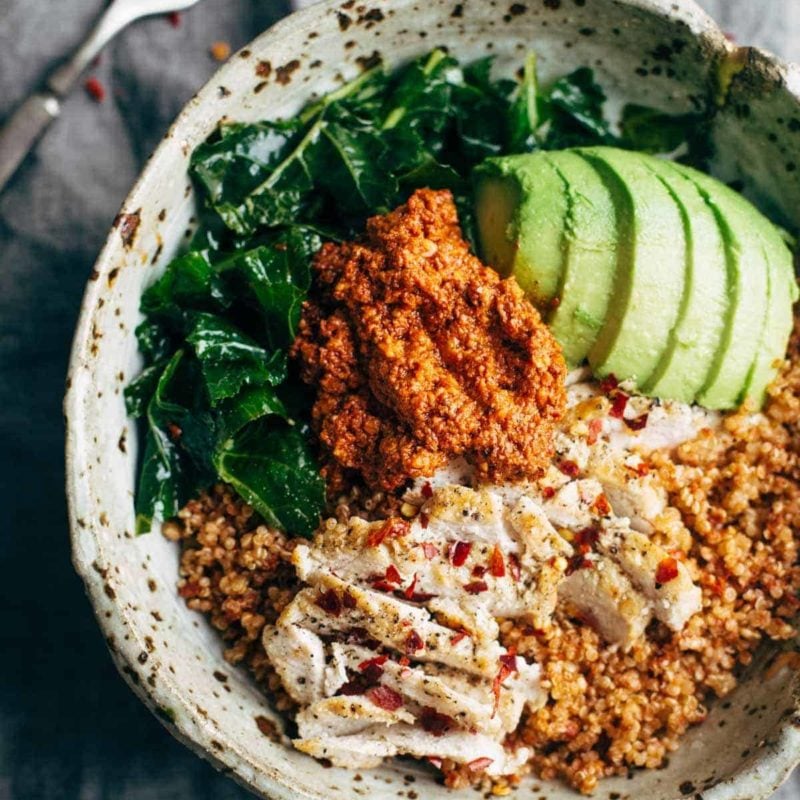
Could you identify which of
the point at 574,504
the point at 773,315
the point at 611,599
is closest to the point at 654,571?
the point at 611,599

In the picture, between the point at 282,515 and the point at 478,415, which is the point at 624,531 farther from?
the point at 282,515

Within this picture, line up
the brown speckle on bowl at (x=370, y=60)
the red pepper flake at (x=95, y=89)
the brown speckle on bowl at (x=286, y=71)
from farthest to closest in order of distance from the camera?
the red pepper flake at (x=95, y=89) → the brown speckle on bowl at (x=370, y=60) → the brown speckle on bowl at (x=286, y=71)

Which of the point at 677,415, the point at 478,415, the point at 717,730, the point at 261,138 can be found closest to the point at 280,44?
the point at 261,138

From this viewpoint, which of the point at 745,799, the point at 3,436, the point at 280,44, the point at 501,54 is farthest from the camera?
the point at 3,436

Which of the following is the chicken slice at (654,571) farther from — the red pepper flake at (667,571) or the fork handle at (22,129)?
the fork handle at (22,129)

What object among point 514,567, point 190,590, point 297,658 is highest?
point 514,567

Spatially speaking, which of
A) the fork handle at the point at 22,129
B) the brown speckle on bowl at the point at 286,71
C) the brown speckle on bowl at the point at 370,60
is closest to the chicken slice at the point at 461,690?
the brown speckle on bowl at the point at 286,71

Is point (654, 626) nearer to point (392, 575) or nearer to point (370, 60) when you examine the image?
point (392, 575)
